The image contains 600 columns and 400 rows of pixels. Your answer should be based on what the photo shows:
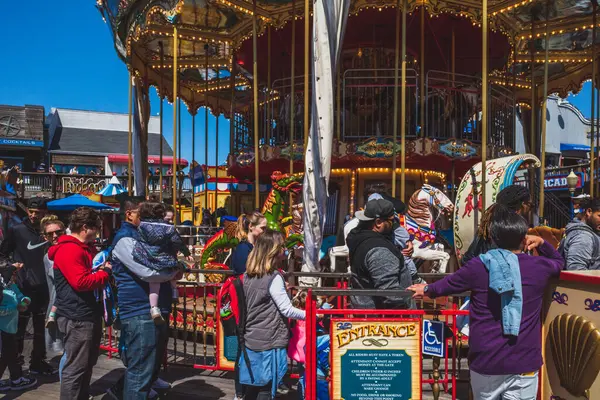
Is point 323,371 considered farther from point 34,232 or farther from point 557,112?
point 557,112

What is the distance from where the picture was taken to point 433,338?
3961 mm

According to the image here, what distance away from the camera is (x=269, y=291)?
4.06 meters

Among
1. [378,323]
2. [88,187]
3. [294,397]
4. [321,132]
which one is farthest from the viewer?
[88,187]

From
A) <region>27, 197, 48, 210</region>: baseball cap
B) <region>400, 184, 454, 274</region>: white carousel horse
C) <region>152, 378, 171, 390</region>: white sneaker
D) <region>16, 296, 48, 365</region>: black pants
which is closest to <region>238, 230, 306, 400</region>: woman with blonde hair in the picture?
<region>152, 378, 171, 390</region>: white sneaker

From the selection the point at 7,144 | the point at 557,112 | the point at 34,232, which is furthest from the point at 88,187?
the point at 557,112

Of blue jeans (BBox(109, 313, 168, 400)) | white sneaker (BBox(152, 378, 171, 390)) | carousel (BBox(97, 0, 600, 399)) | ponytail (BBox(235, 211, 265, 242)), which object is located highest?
carousel (BBox(97, 0, 600, 399))

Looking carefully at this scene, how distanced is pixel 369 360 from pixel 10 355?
4.07 metres

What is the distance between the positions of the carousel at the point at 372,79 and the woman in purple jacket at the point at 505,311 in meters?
5.83

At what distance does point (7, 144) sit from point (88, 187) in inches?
581

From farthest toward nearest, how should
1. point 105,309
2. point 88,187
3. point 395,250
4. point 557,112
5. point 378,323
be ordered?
point 557,112 → point 88,187 → point 105,309 → point 395,250 → point 378,323

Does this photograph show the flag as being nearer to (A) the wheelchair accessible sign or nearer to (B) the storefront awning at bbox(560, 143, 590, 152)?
(A) the wheelchair accessible sign

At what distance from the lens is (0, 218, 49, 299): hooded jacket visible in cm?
599

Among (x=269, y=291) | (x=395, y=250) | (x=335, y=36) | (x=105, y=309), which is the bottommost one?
(x=105, y=309)

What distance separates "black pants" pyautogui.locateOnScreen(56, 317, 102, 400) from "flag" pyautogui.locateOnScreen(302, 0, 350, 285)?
134 inches
